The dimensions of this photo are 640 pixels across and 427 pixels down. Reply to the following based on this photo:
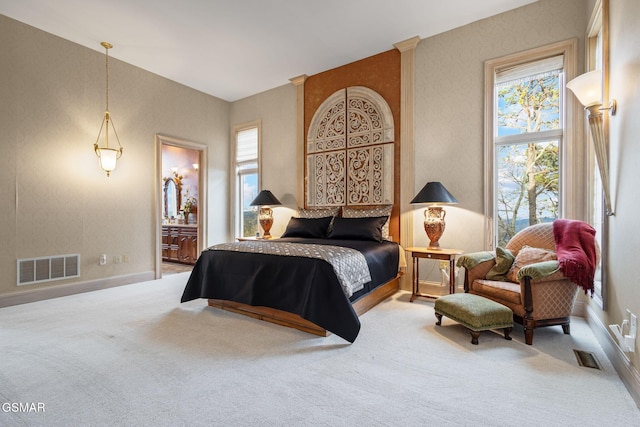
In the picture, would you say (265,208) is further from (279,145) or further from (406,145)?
(406,145)

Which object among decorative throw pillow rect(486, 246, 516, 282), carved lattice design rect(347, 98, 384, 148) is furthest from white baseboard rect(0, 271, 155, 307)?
decorative throw pillow rect(486, 246, 516, 282)

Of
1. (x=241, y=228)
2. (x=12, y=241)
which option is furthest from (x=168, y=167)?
(x=12, y=241)

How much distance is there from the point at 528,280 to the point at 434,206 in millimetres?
1469

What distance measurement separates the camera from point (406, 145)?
409 cm

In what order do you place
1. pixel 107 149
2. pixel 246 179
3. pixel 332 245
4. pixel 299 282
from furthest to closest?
pixel 246 179 → pixel 107 149 → pixel 332 245 → pixel 299 282

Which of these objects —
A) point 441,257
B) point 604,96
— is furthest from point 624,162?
point 441,257

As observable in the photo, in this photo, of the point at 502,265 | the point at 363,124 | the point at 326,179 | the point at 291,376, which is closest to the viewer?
the point at 291,376

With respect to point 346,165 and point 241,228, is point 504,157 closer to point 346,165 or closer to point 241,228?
point 346,165

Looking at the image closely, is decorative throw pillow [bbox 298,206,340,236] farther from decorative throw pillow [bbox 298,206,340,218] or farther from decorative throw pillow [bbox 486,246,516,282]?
decorative throw pillow [bbox 486,246,516,282]

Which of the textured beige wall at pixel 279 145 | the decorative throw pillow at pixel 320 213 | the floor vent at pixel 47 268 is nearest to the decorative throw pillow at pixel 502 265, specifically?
the decorative throw pillow at pixel 320 213

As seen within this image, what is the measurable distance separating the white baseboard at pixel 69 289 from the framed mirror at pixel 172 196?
272 centimetres

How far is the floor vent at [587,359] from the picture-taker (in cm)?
207

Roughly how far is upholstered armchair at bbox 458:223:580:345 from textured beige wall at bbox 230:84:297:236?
3159 millimetres

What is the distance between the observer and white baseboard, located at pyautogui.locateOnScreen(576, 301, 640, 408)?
1.72 m
